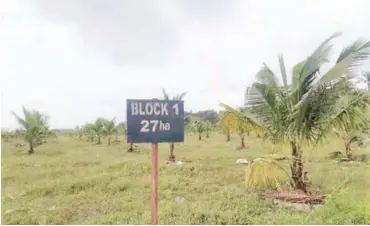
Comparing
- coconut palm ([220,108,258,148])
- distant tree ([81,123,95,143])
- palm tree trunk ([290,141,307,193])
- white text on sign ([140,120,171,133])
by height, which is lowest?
palm tree trunk ([290,141,307,193])

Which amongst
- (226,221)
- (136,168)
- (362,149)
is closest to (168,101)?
(226,221)

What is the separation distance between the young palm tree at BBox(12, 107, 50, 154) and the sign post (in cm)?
1254

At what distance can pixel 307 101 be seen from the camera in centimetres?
555

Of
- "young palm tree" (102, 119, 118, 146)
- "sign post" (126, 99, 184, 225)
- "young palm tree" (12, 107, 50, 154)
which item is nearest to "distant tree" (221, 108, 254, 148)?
"sign post" (126, 99, 184, 225)

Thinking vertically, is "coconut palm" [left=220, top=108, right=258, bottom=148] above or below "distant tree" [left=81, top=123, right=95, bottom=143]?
below

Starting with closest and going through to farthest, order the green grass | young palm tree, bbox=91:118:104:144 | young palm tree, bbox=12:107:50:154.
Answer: the green grass < young palm tree, bbox=12:107:50:154 < young palm tree, bbox=91:118:104:144

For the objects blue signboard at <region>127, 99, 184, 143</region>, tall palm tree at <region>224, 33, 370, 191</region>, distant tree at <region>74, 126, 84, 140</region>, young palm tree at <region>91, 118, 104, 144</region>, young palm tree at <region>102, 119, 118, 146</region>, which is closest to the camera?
blue signboard at <region>127, 99, 184, 143</region>

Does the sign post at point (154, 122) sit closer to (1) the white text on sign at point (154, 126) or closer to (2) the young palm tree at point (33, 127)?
(1) the white text on sign at point (154, 126)

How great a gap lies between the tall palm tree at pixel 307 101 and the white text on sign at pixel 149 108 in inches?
121

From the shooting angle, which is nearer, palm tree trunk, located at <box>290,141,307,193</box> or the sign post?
the sign post

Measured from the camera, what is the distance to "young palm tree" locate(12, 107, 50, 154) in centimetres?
1452

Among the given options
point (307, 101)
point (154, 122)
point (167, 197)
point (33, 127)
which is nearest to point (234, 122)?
point (307, 101)

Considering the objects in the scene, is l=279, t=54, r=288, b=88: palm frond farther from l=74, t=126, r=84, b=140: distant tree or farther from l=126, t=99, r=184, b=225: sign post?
l=74, t=126, r=84, b=140: distant tree

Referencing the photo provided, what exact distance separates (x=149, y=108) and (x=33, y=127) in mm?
12994
